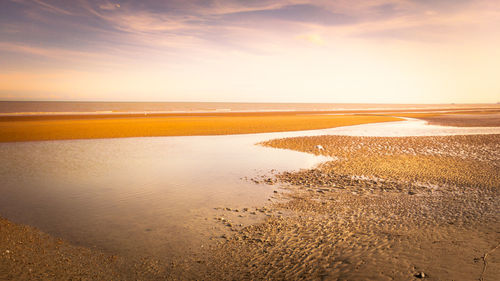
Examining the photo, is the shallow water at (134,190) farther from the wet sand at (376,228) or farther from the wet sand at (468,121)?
the wet sand at (468,121)

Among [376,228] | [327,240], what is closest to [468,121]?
[376,228]

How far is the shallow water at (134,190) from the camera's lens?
7.58 m

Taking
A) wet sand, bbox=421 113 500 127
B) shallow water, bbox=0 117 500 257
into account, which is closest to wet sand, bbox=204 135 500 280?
shallow water, bbox=0 117 500 257

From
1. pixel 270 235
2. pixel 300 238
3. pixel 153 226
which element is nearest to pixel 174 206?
pixel 153 226

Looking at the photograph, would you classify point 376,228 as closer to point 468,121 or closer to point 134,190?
point 134,190

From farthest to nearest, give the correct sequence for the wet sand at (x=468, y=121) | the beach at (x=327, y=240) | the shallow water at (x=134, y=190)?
the wet sand at (x=468, y=121) < the shallow water at (x=134, y=190) < the beach at (x=327, y=240)

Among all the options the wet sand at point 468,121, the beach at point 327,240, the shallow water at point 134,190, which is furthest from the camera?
the wet sand at point 468,121

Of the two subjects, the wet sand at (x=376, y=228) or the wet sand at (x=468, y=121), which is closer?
the wet sand at (x=376, y=228)

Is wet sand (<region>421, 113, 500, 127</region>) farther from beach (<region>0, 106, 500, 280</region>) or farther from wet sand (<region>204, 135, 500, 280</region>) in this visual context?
beach (<region>0, 106, 500, 280</region>)

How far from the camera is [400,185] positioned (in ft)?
37.9

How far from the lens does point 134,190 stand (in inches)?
451

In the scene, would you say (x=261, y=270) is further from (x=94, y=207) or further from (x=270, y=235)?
(x=94, y=207)

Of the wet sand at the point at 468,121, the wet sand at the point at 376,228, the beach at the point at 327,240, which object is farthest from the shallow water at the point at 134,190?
the wet sand at the point at 468,121

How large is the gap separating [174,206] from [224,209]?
1892 mm
